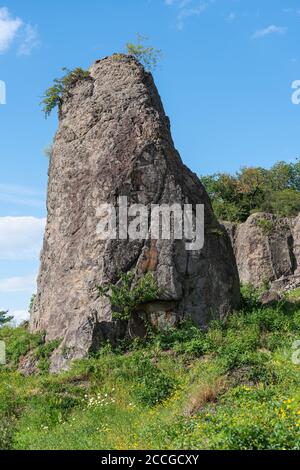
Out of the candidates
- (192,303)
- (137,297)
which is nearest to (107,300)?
(137,297)

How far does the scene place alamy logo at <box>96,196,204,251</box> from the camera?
1773cm

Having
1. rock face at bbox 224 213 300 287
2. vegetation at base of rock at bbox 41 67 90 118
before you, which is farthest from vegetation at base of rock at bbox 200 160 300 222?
vegetation at base of rock at bbox 41 67 90 118

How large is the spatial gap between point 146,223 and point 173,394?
6.41 m

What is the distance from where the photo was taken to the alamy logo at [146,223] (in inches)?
698

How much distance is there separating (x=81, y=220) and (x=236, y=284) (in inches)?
195

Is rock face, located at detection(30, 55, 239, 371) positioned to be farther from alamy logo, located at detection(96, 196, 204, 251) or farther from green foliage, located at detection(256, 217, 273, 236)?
green foliage, located at detection(256, 217, 273, 236)

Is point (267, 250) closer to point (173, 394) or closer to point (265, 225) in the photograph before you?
point (265, 225)

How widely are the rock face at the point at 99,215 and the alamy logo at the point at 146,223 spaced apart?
6.1 inches

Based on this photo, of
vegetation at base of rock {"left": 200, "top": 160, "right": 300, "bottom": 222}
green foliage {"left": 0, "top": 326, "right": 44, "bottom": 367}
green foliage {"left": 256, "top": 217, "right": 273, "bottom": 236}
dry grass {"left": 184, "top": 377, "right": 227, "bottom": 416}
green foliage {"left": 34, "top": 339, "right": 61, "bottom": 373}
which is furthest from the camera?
vegetation at base of rock {"left": 200, "top": 160, "right": 300, "bottom": 222}

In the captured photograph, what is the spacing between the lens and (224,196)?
49625mm

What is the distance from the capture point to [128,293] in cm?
1688

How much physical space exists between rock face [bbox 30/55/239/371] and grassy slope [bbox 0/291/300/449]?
30.9 inches

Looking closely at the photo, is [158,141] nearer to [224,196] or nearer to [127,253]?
[127,253]
